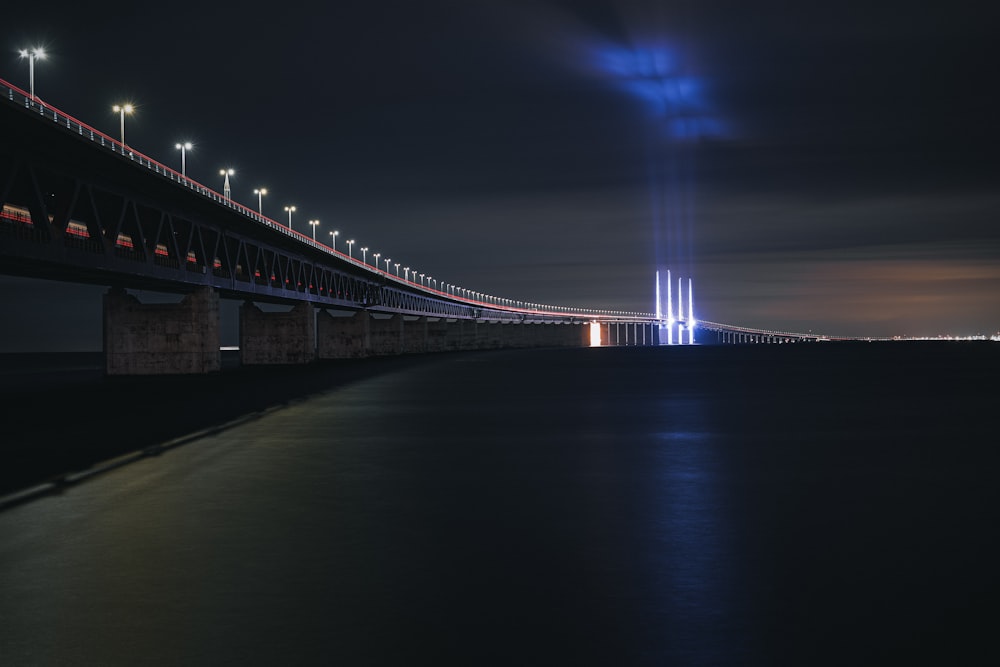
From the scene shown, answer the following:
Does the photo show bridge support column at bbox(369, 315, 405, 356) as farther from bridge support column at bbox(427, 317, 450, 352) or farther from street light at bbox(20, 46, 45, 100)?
street light at bbox(20, 46, 45, 100)

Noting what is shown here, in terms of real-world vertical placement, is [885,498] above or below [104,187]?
below

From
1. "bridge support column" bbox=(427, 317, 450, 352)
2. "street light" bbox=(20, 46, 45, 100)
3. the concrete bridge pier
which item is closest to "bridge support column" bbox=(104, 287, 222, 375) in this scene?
"street light" bbox=(20, 46, 45, 100)

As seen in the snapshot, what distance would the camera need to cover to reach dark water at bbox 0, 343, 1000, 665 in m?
7.32

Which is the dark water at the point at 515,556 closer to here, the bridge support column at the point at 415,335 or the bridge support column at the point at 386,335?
the bridge support column at the point at 386,335

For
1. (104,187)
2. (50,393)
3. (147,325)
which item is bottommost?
(50,393)

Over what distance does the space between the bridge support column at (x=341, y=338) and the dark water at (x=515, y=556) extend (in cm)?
9680

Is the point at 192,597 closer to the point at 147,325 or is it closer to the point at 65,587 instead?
the point at 65,587

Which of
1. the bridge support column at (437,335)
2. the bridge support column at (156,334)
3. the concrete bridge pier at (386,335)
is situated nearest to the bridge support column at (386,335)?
the concrete bridge pier at (386,335)

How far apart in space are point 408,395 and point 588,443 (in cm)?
2185

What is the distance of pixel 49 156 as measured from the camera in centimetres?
4072

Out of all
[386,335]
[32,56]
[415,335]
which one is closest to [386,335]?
[386,335]

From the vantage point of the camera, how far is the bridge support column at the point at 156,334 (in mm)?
64438

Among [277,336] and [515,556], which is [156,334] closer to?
[277,336]

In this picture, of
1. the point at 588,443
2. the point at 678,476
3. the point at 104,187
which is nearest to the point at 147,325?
the point at 104,187
